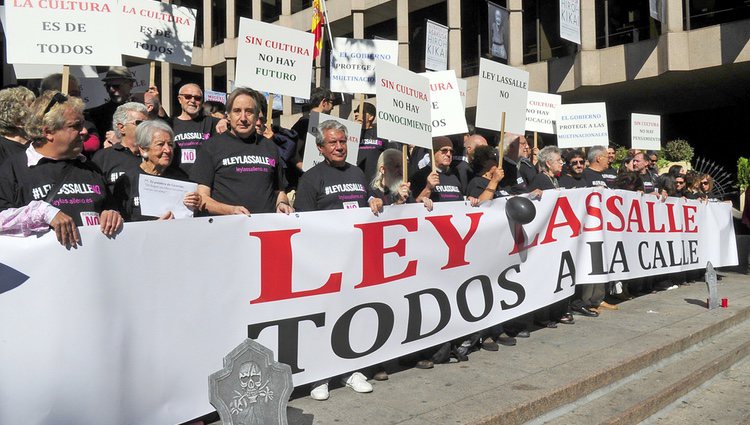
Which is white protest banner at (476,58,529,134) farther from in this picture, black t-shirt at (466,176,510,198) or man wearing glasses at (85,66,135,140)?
man wearing glasses at (85,66,135,140)

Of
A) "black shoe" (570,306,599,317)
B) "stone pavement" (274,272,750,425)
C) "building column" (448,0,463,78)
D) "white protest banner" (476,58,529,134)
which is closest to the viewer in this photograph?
"stone pavement" (274,272,750,425)

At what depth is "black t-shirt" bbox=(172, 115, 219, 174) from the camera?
5419 mm

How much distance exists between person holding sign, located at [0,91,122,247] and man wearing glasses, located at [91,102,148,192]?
0.89 meters

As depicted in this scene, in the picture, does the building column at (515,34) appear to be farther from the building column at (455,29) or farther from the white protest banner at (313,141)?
the white protest banner at (313,141)

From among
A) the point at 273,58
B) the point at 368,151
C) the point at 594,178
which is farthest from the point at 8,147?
the point at 594,178

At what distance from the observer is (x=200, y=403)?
346cm

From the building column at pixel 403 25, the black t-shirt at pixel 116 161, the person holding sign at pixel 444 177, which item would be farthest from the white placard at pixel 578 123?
the building column at pixel 403 25

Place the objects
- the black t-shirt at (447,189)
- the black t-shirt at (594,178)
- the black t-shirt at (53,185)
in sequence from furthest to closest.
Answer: the black t-shirt at (594,178) → the black t-shirt at (447,189) → the black t-shirt at (53,185)

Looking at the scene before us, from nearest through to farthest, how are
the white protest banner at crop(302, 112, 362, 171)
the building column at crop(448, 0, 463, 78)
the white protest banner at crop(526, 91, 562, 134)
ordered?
the white protest banner at crop(302, 112, 362, 171)
the white protest banner at crop(526, 91, 562, 134)
the building column at crop(448, 0, 463, 78)

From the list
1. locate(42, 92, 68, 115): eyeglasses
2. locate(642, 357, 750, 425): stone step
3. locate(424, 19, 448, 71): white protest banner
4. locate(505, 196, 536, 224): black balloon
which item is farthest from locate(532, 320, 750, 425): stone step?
locate(424, 19, 448, 71): white protest banner

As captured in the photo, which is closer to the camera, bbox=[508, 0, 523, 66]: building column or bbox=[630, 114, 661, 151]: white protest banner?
bbox=[630, 114, 661, 151]: white protest banner

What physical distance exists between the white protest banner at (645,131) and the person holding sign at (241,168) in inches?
292

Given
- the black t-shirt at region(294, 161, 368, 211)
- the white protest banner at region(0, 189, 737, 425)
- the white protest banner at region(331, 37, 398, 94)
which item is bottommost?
the white protest banner at region(0, 189, 737, 425)

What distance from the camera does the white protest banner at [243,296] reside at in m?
2.89
